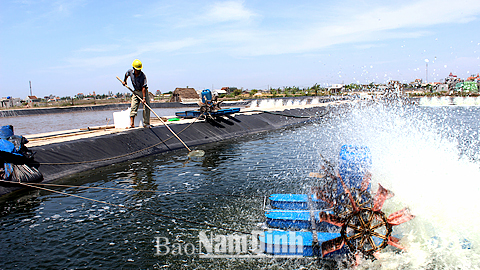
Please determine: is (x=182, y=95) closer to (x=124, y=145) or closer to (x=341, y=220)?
(x=124, y=145)

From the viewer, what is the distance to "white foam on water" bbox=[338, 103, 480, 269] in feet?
16.1

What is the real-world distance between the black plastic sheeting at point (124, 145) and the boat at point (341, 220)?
24.6 ft

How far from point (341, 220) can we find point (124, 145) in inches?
419

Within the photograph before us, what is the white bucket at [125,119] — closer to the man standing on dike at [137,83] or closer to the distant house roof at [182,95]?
the man standing on dike at [137,83]

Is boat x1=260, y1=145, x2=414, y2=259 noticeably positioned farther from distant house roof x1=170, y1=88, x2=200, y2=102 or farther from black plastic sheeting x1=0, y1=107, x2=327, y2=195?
distant house roof x1=170, y1=88, x2=200, y2=102

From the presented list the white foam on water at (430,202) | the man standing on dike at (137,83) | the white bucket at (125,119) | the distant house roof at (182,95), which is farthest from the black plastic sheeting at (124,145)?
the distant house roof at (182,95)

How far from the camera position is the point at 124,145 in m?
13.2

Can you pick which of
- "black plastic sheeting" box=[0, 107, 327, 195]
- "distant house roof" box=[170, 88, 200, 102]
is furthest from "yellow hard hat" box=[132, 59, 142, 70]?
"distant house roof" box=[170, 88, 200, 102]

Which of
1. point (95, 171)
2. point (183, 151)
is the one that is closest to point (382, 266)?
point (95, 171)

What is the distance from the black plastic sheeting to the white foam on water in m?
9.11

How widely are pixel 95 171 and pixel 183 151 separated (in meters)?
4.32

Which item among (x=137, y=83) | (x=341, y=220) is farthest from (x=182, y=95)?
(x=341, y=220)

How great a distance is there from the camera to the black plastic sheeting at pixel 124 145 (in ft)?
34.0

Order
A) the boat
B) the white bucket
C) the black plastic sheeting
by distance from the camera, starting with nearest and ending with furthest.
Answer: the boat, the black plastic sheeting, the white bucket
